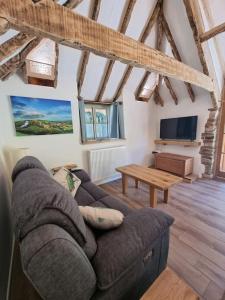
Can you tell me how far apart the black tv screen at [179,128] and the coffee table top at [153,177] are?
1.83 metres

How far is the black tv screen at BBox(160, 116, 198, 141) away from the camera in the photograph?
3978 millimetres

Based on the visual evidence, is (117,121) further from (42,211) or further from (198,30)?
(42,211)

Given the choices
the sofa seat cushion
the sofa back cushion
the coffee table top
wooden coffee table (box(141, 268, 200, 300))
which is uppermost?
the sofa back cushion

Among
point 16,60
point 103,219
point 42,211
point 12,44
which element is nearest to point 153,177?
point 103,219

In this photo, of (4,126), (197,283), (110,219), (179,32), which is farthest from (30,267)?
(179,32)

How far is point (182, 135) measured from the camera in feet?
13.8

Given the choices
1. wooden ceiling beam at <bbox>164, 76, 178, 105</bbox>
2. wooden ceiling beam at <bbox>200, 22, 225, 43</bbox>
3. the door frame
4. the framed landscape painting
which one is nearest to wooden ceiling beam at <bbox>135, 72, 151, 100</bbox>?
wooden ceiling beam at <bbox>164, 76, 178, 105</bbox>

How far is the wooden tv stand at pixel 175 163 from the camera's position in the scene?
12.7ft

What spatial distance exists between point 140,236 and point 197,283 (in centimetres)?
87

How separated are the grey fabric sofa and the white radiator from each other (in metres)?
2.24

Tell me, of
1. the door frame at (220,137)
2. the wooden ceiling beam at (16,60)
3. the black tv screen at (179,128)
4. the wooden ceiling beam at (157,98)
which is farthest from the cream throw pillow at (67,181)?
the wooden ceiling beam at (157,98)

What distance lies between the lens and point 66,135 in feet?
10.8

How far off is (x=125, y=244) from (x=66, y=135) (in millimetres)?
2646

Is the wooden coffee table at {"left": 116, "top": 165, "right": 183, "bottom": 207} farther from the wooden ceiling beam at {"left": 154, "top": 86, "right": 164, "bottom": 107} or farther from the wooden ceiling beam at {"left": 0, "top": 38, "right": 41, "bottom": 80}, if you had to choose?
the wooden ceiling beam at {"left": 154, "top": 86, "right": 164, "bottom": 107}
